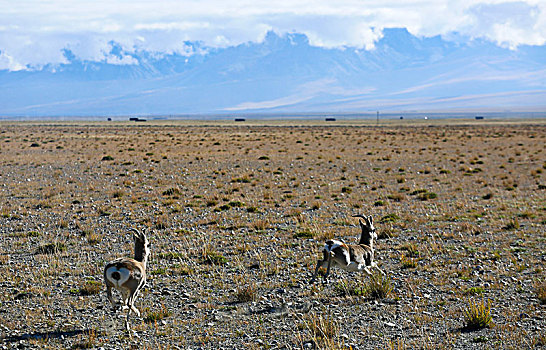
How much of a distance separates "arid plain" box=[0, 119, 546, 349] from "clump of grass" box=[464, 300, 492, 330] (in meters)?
0.03

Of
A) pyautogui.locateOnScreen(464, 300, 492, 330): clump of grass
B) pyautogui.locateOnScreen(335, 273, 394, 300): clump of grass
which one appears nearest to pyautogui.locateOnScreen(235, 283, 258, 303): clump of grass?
pyautogui.locateOnScreen(335, 273, 394, 300): clump of grass

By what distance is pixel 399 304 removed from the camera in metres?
9.78

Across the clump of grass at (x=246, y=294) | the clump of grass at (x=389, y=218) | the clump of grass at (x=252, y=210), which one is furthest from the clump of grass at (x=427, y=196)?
the clump of grass at (x=246, y=294)

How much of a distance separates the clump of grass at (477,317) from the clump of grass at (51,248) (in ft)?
31.2

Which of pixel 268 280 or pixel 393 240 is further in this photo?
pixel 393 240

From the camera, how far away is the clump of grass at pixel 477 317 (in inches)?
342

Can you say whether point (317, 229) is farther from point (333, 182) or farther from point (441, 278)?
point (333, 182)

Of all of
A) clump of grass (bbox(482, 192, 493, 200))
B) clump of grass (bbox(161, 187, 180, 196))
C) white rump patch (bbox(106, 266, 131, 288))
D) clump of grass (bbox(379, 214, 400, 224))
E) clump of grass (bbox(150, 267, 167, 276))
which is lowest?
clump of grass (bbox(482, 192, 493, 200))

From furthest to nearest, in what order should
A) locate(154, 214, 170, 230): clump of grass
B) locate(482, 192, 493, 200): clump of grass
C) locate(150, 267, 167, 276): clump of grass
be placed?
locate(482, 192, 493, 200): clump of grass, locate(154, 214, 170, 230): clump of grass, locate(150, 267, 167, 276): clump of grass

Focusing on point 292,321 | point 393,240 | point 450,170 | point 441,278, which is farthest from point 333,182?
point 292,321

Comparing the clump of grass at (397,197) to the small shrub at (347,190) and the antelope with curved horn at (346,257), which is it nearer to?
the small shrub at (347,190)

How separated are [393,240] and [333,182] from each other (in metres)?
12.0

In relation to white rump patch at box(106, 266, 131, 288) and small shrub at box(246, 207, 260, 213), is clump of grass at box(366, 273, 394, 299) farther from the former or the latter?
small shrub at box(246, 207, 260, 213)

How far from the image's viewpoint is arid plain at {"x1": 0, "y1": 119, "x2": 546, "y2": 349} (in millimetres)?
8586
